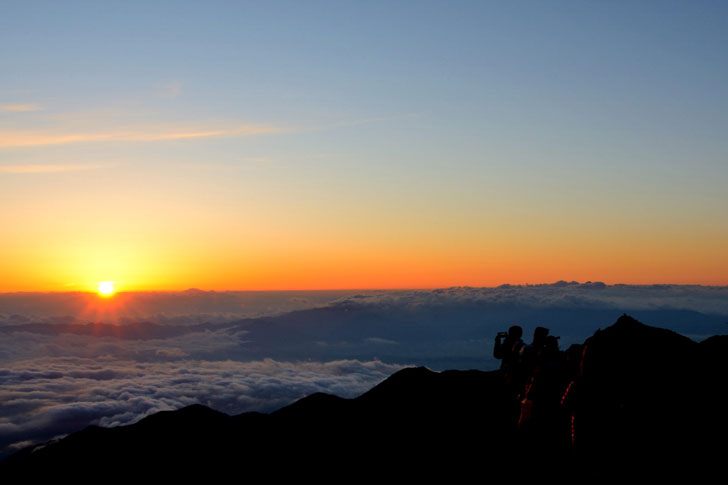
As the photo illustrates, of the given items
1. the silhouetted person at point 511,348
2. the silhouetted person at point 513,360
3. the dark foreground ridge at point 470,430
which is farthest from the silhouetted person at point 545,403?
the silhouetted person at point 511,348

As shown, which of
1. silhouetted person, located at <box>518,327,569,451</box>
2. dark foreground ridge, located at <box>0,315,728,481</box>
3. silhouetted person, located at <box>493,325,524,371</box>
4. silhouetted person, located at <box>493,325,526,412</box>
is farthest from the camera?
silhouetted person, located at <box>493,325,524,371</box>

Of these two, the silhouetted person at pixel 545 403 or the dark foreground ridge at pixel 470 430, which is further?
the silhouetted person at pixel 545 403

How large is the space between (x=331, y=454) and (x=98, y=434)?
1311 inches

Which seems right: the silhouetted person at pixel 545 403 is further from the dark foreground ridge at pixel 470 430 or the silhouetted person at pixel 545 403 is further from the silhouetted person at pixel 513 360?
the silhouetted person at pixel 513 360

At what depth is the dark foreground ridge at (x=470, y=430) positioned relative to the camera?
514 inches

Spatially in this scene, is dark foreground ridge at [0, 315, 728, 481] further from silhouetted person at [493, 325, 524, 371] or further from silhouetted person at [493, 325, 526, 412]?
silhouetted person at [493, 325, 524, 371]

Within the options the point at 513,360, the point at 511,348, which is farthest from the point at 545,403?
the point at 511,348

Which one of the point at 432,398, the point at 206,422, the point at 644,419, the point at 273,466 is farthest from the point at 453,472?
the point at 206,422

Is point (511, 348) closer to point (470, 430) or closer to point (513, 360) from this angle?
point (513, 360)

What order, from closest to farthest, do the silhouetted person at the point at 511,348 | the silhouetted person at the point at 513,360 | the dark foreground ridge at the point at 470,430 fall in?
1. the dark foreground ridge at the point at 470,430
2. the silhouetted person at the point at 513,360
3. the silhouetted person at the point at 511,348

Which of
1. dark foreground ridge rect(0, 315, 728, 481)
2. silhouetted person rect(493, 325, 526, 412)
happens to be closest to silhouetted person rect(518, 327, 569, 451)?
dark foreground ridge rect(0, 315, 728, 481)

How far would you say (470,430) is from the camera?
31.4 metres

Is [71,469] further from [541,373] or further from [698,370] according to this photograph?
[698,370]

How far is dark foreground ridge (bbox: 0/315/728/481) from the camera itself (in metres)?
13.1
